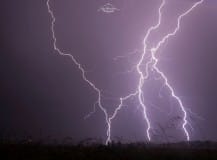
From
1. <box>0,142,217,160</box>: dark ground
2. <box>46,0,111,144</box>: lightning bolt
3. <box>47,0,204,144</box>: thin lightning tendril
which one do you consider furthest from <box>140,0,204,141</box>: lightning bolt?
<box>0,142,217,160</box>: dark ground

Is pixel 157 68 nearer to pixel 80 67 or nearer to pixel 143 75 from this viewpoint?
pixel 143 75

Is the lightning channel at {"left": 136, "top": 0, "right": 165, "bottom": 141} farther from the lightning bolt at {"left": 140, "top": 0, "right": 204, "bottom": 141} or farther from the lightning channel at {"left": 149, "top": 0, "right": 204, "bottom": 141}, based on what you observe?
the lightning channel at {"left": 149, "top": 0, "right": 204, "bottom": 141}

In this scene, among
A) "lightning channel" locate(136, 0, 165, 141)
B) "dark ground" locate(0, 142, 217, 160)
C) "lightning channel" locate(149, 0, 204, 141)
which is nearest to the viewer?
"dark ground" locate(0, 142, 217, 160)

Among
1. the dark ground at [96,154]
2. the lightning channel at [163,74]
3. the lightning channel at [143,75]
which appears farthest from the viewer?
the lightning channel at [163,74]

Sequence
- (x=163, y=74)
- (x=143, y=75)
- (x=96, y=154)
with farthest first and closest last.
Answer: (x=163, y=74)
(x=143, y=75)
(x=96, y=154)

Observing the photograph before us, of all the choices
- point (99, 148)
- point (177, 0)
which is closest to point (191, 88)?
point (177, 0)

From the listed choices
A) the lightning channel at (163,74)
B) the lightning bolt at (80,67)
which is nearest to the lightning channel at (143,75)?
the lightning channel at (163,74)

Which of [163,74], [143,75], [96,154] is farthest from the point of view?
[163,74]

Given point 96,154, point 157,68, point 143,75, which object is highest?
point 157,68

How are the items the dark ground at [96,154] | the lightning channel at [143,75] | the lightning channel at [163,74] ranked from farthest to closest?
1. the lightning channel at [163,74]
2. the lightning channel at [143,75]
3. the dark ground at [96,154]

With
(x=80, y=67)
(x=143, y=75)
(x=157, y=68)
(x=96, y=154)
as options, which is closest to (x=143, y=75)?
(x=143, y=75)

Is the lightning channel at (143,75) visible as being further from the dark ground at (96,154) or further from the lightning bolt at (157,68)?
the dark ground at (96,154)

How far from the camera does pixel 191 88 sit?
45.2 feet

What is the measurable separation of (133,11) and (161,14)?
2.94 ft
